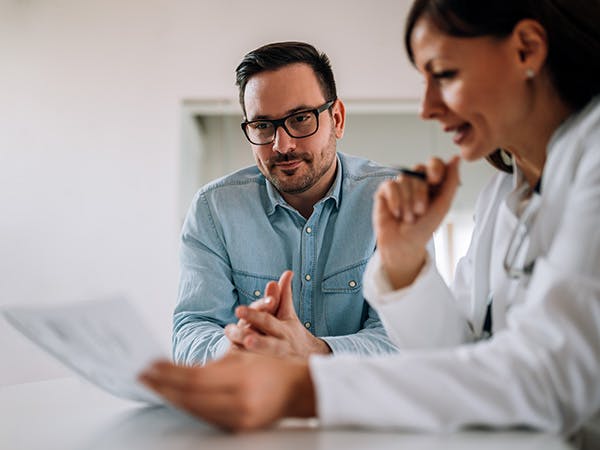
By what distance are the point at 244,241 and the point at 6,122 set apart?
2.68 m

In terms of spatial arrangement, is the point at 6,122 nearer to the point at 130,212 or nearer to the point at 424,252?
the point at 130,212

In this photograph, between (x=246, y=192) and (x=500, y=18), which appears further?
(x=246, y=192)

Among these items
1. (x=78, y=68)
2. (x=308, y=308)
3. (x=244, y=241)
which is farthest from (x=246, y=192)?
(x=78, y=68)

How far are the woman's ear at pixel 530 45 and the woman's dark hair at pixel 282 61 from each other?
1.05 metres

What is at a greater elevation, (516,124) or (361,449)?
(516,124)

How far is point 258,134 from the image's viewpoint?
1932 millimetres

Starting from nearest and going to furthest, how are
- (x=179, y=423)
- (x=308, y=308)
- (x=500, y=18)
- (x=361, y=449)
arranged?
1. (x=361, y=449)
2. (x=179, y=423)
3. (x=500, y=18)
4. (x=308, y=308)

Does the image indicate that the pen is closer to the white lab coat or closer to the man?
the white lab coat

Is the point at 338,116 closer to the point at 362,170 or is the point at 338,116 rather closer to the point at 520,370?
the point at 362,170

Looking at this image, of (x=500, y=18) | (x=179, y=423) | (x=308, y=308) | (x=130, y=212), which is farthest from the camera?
(x=130, y=212)

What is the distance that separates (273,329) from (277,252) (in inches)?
25.3

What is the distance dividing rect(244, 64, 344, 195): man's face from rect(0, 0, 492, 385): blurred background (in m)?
2.02

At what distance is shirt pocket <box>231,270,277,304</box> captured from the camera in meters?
1.90

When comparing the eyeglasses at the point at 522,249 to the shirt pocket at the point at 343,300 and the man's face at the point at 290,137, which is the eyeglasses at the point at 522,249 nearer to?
the shirt pocket at the point at 343,300
